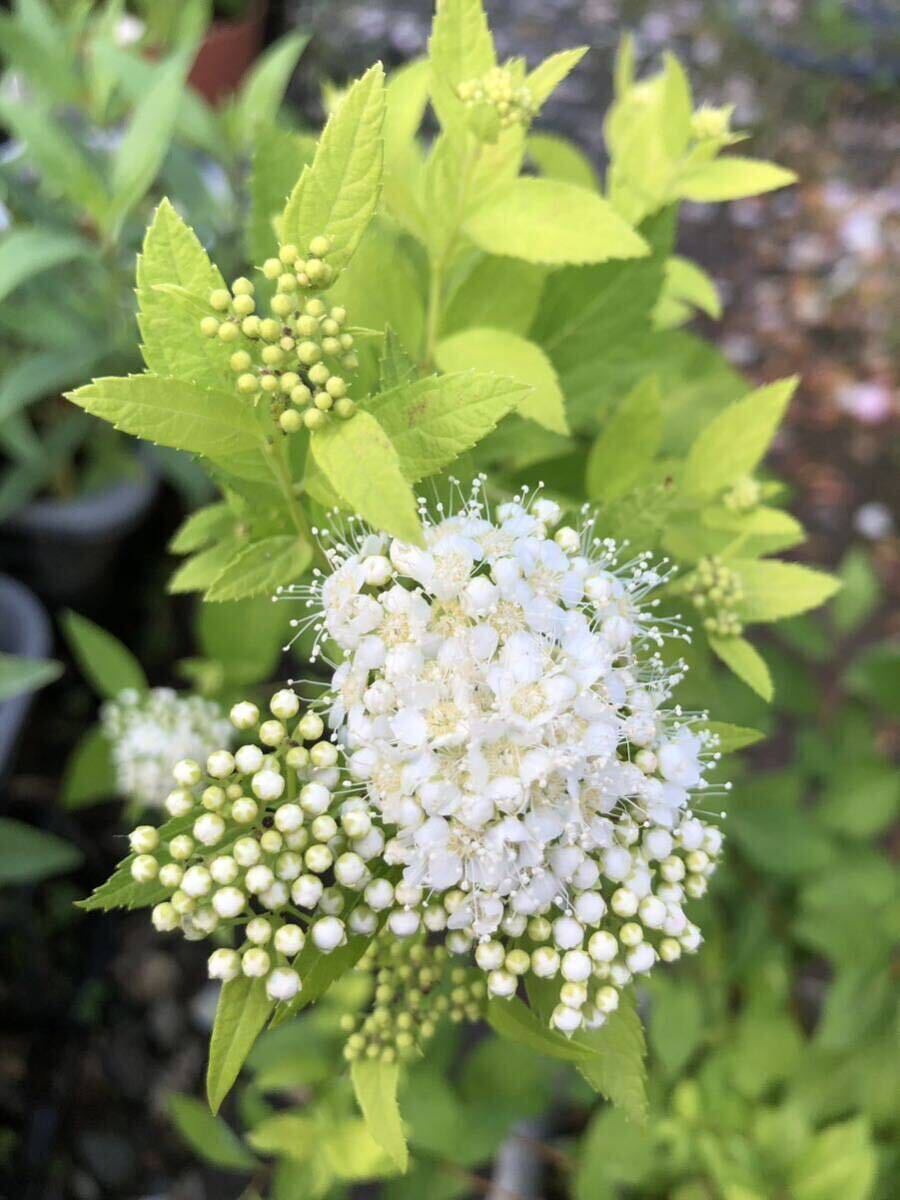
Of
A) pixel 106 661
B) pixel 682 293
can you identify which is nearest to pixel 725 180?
pixel 682 293

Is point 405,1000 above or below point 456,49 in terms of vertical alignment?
below

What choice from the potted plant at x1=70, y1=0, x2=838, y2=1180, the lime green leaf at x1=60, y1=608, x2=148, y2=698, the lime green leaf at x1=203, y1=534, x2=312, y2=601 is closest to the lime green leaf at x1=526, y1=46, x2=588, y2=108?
the potted plant at x1=70, y1=0, x2=838, y2=1180

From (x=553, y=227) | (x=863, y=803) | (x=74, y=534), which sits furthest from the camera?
(x=74, y=534)

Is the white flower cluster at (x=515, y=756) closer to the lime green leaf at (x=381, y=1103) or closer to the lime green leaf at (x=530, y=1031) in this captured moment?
the lime green leaf at (x=530, y=1031)

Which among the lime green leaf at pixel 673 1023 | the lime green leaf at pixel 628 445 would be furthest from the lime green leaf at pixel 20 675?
the lime green leaf at pixel 673 1023

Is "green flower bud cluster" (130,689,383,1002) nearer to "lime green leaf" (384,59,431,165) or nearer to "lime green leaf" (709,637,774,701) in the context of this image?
"lime green leaf" (709,637,774,701)

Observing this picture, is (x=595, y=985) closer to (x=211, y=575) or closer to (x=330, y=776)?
(x=330, y=776)

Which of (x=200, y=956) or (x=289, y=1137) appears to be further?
(x=200, y=956)

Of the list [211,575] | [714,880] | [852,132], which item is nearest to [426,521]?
[211,575]

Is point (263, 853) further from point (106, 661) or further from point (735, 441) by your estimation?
point (106, 661)
